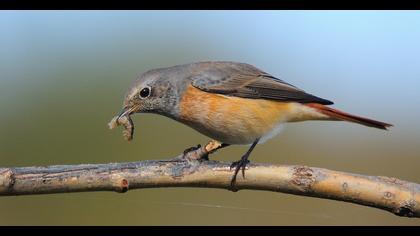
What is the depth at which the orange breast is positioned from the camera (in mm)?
4559

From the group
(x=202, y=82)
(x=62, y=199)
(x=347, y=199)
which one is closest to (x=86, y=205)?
(x=62, y=199)

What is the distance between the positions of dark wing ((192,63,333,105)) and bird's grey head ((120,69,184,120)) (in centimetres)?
21

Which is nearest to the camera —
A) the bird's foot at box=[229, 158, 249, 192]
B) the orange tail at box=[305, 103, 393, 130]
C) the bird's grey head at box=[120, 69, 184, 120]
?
the bird's foot at box=[229, 158, 249, 192]

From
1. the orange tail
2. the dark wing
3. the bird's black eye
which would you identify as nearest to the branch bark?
the orange tail

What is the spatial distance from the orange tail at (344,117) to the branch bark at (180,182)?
829mm

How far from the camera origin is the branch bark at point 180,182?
11.4ft

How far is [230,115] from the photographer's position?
15.1ft

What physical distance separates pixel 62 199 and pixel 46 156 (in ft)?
1.74

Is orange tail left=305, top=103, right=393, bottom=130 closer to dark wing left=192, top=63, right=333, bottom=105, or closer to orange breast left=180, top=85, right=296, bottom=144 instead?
dark wing left=192, top=63, right=333, bottom=105

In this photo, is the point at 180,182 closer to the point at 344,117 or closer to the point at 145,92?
the point at 145,92

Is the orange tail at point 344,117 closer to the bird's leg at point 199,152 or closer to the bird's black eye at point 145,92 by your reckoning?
the bird's leg at point 199,152

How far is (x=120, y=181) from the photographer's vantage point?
3.55 meters

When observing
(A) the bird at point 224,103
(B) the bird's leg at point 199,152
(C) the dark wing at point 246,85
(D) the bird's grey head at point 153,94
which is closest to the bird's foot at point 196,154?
(B) the bird's leg at point 199,152

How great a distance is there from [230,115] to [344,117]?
827mm
